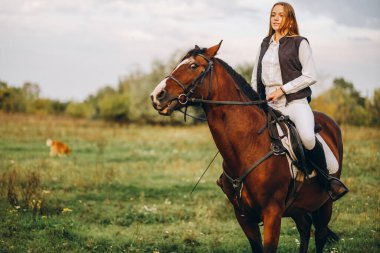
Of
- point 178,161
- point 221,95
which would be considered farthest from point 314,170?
point 178,161

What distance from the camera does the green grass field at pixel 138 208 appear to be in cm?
716

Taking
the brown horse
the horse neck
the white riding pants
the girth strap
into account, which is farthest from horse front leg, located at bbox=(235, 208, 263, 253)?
the white riding pants

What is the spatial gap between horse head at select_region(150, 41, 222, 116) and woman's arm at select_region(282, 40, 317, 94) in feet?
3.10

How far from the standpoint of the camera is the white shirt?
16.9 feet

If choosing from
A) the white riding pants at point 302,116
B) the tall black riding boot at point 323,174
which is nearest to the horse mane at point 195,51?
the white riding pants at point 302,116

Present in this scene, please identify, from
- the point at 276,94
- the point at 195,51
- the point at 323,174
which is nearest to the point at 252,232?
the point at 323,174

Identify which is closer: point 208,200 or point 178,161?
point 208,200

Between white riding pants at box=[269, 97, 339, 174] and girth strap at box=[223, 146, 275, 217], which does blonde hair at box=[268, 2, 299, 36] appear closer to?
white riding pants at box=[269, 97, 339, 174]

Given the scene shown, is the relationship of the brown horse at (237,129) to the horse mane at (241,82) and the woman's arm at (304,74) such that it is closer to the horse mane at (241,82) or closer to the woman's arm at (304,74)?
the horse mane at (241,82)

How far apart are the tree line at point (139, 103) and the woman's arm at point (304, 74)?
19.7m

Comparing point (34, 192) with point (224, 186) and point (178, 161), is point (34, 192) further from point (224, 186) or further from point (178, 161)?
point (178, 161)

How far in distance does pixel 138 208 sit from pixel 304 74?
18.9 ft

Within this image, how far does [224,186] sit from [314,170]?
3.53 ft

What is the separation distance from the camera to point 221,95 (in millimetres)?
4922
